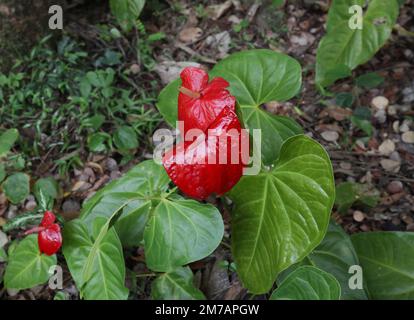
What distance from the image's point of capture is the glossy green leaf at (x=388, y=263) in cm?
122

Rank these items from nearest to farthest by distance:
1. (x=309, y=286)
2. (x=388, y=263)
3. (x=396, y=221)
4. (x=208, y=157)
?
(x=208, y=157), (x=309, y=286), (x=388, y=263), (x=396, y=221)

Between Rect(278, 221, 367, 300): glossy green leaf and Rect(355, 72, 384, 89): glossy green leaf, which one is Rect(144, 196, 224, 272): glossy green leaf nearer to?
Rect(278, 221, 367, 300): glossy green leaf

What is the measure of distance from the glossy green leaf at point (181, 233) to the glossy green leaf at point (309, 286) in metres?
0.19

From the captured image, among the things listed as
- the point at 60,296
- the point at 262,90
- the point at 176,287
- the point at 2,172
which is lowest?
the point at 60,296

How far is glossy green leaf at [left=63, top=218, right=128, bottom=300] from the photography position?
1.10 metres

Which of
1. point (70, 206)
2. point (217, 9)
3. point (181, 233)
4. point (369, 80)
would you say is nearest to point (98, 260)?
point (181, 233)

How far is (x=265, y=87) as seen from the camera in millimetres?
1191

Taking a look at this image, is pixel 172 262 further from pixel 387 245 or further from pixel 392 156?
pixel 392 156

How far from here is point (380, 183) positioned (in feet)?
5.42

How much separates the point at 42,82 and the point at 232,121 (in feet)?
4.25

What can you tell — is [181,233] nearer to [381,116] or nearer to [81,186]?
[81,186]

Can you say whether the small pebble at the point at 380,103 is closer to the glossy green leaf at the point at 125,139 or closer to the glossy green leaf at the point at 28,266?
the glossy green leaf at the point at 125,139

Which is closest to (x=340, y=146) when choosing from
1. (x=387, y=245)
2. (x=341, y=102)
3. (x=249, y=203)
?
(x=341, y=102)

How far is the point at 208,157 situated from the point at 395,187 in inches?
40.3
